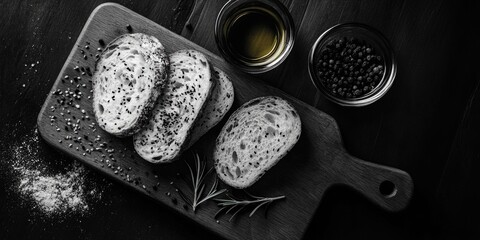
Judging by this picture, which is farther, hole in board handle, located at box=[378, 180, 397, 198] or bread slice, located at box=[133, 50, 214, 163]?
hole in board handle, located at box=[378, 180, 397, 198]

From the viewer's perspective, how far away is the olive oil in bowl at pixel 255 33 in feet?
5.09

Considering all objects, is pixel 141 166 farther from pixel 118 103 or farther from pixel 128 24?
pixel 128 24

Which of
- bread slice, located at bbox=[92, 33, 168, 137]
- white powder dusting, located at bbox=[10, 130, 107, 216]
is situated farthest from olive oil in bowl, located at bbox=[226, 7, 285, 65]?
white powder dusting, located at bbox=[10, 130, 107, 216]

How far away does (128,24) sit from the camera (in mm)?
1596

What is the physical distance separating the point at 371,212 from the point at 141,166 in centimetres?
90

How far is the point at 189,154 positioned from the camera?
160 centimetres

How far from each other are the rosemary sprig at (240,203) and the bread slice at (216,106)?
0.83 ft

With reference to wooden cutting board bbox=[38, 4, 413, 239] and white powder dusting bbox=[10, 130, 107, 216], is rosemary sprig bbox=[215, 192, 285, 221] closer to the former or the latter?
wooden cutting board bbox=[38, 4, 413, 239]

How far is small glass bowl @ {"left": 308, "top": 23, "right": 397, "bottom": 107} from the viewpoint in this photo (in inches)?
61.1

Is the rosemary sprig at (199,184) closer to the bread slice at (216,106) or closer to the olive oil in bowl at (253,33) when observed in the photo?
the bread slice at (216,106)

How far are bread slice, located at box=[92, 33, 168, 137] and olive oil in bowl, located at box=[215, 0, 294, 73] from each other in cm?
25

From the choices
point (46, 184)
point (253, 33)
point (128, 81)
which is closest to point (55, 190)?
point (46, 184)

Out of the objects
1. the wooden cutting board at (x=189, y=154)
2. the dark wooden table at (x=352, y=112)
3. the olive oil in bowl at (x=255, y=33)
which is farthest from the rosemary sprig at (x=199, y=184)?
the olive oil in bowl at (x=255, y=33)

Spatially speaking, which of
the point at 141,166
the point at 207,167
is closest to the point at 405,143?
the point at 207,167
